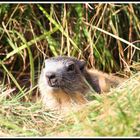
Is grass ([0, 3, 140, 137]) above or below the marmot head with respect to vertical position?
above

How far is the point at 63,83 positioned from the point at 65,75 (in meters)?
0.11

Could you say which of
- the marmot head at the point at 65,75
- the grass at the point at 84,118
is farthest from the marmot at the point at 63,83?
the grass at the point at 84,118

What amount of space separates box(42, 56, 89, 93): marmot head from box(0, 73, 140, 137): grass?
0.93 ft

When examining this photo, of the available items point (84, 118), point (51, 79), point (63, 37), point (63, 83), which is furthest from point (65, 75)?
point (84, 118)

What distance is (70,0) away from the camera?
589 centimetres

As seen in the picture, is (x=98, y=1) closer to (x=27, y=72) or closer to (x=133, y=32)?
(x=133, y=32)

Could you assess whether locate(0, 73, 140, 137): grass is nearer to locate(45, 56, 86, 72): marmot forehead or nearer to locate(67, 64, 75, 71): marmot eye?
locate(45, 56, 86, 72): marmot forehead

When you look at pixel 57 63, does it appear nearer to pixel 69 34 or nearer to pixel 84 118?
pixel 69 34

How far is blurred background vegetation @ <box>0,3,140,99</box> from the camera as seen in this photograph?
6020 millimetres

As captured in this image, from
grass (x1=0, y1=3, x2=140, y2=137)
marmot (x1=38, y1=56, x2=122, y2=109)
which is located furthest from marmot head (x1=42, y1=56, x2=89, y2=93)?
grass (x1=0, y1=3, x2=140, y2=137)

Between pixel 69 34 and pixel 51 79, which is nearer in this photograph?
pixel 51 79

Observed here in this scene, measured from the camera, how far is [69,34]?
6.16 meters

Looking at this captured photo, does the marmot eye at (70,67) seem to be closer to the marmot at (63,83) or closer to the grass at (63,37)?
the marmot at (63,83)

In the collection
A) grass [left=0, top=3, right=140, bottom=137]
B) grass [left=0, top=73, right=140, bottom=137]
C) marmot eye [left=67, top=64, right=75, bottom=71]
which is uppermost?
grass [left=0, top=3, right=140, bottom=137]
